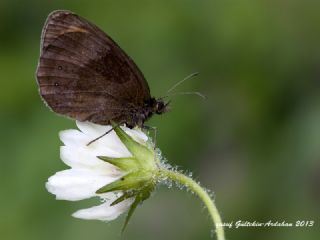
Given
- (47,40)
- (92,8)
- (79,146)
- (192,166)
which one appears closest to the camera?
(79,146)

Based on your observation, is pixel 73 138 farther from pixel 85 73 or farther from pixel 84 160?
pixel 85 73

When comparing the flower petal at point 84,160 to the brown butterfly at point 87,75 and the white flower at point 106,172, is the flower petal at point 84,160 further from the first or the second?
the brown butterfly at point 87,75

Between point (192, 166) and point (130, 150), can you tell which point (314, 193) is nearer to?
point (192, 166)

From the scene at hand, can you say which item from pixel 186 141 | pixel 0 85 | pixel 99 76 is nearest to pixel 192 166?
pixel 186 141

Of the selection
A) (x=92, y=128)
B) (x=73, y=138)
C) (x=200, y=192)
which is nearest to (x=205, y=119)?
(x=92, y=128)

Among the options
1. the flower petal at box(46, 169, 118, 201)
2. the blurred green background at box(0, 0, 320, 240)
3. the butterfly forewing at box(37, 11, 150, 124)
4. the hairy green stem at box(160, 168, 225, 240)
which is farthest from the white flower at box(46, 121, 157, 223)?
the blurred green background at box(0, 0, 320, 240)

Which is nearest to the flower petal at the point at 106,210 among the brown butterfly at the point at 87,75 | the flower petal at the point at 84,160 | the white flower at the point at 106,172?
the white flower at the point at 106,172

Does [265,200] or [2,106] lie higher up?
[2,106]
